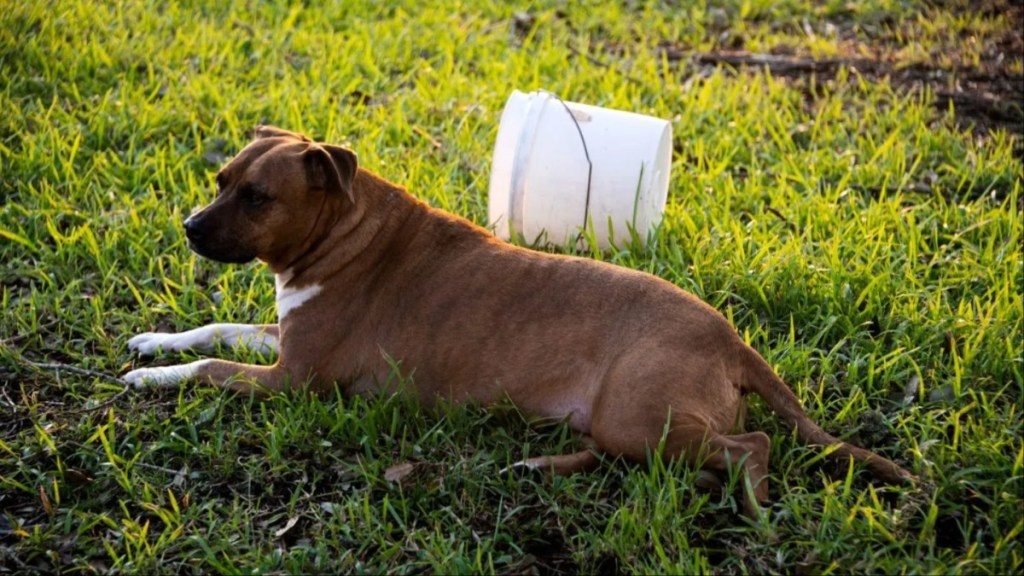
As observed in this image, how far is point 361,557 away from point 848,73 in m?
5.46

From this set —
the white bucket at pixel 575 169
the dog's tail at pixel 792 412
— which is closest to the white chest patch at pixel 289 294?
the white bucket at pixel 575 169

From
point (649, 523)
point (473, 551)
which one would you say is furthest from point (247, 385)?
point (649, 523)

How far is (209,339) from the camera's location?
4852 millimetres

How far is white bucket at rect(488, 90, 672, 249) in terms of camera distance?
5.42 meters

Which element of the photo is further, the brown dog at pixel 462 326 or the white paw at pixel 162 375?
the white paw at pixel 162 375

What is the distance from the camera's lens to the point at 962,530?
3672 millimetres

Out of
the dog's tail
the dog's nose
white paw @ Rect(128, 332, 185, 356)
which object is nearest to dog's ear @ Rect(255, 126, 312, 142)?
the dog's nose

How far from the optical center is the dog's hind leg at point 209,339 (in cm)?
482

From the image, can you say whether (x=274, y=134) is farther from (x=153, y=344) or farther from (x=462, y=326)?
(x=462, y=326)

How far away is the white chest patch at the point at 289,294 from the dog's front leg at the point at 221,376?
0.25 m

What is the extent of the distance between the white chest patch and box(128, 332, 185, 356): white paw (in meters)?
0.54

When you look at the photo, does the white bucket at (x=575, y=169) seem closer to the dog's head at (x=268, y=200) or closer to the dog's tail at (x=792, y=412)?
the dog's head at (x=268, y=200)

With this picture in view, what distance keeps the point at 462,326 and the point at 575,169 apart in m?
1.39

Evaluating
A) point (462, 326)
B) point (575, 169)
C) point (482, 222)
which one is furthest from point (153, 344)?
point (575, 169)
